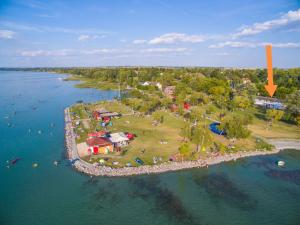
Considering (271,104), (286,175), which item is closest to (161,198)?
(286,175)

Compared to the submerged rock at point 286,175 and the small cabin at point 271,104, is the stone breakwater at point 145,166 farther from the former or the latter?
the small cabin at point 271,104

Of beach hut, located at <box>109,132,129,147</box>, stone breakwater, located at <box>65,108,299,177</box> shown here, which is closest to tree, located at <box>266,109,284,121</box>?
stone breakwater, located at <box>65,108,299,177</box>

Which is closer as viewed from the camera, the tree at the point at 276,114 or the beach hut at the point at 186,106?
the tree at the point at 276,114

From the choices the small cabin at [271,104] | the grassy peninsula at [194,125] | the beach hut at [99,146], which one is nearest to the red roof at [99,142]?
the beach hut at [99,146]

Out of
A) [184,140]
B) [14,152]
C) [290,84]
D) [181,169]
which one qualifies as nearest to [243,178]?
[181,169]

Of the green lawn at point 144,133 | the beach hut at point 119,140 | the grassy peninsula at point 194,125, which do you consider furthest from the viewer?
the beach hut at point 119,140

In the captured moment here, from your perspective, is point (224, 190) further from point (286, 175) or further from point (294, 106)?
point (294, 106)

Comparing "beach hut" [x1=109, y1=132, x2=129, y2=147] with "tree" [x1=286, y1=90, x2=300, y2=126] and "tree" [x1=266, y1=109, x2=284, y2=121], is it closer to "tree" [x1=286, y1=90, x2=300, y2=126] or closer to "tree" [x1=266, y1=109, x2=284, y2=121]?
"tree" [x1=266, y1=109, x2=284, y2=121]

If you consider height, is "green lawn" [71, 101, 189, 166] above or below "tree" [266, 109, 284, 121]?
below
